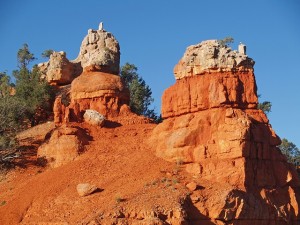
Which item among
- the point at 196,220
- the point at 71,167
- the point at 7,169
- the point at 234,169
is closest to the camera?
the point at 196,220

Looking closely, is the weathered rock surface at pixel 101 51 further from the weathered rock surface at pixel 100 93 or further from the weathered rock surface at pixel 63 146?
the weathered rock surface at pixel 63 146

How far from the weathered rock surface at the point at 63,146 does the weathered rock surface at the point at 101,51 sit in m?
8.90

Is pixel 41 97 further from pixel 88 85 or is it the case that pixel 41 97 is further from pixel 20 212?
pixel 20 212

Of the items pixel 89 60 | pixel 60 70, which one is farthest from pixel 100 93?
pixel 60 70

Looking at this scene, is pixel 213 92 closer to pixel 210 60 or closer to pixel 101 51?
pixel 210 60

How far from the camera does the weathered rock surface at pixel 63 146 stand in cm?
3641

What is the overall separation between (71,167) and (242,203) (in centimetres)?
1029

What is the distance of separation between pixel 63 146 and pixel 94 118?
4.22 meters

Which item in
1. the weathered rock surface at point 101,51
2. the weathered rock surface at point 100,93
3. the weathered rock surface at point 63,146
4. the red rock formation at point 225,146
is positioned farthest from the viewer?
the weathered rock surface at point 101,51

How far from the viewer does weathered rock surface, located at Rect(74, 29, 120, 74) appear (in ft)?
150

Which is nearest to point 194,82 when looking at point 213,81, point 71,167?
point 213,81

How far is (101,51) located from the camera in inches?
1833

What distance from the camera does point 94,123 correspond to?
4009 cm

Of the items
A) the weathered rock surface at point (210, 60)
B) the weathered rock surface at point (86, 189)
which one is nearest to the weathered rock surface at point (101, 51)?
the weathered rock surface at point (210, 60)
